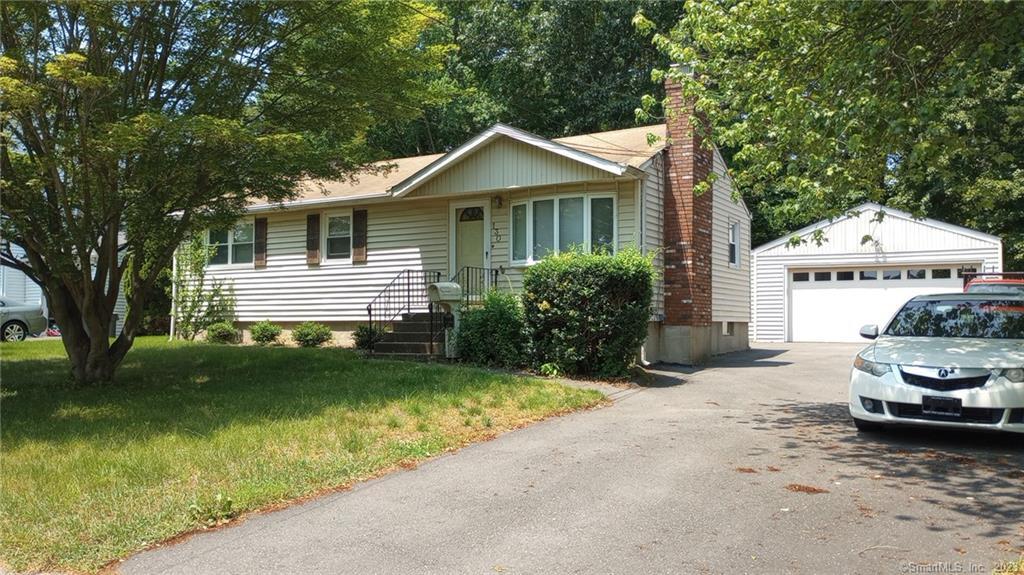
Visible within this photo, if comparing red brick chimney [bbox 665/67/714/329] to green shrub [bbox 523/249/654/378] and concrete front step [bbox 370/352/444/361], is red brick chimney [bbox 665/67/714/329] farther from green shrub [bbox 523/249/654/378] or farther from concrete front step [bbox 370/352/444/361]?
concrete front step [bbox 370/352/444/361]

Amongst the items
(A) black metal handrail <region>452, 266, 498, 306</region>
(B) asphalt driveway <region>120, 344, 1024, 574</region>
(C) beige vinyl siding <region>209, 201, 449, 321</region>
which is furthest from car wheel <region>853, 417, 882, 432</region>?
(C) beige vinyl siding <region>209, 201, 449, 321</region>

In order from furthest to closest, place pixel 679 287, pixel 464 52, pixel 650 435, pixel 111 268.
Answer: pixel 464 52 → pixel 679 287 → pixel 111 268 → pixel 650 435

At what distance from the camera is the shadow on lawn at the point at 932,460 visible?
17.3 feet

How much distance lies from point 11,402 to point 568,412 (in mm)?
7319

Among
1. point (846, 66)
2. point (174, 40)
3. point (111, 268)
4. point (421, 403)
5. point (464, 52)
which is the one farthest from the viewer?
point (464, 52)

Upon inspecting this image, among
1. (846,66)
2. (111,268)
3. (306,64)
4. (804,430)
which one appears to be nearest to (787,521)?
(804,430)

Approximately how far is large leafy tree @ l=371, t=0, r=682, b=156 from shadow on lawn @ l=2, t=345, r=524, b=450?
52.2 ft

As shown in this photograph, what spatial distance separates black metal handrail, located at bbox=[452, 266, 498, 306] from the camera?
49.4 ft

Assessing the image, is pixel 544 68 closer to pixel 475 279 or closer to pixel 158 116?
pixel 475 279

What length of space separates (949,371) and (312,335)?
530 inches

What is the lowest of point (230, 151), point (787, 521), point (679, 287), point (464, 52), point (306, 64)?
point (787, 521)

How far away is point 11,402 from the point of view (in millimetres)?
9586

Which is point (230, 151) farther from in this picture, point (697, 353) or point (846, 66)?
point (697, 353)

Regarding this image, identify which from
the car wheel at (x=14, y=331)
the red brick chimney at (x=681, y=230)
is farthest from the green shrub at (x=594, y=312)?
the car wheel at (x=14, y=331)
